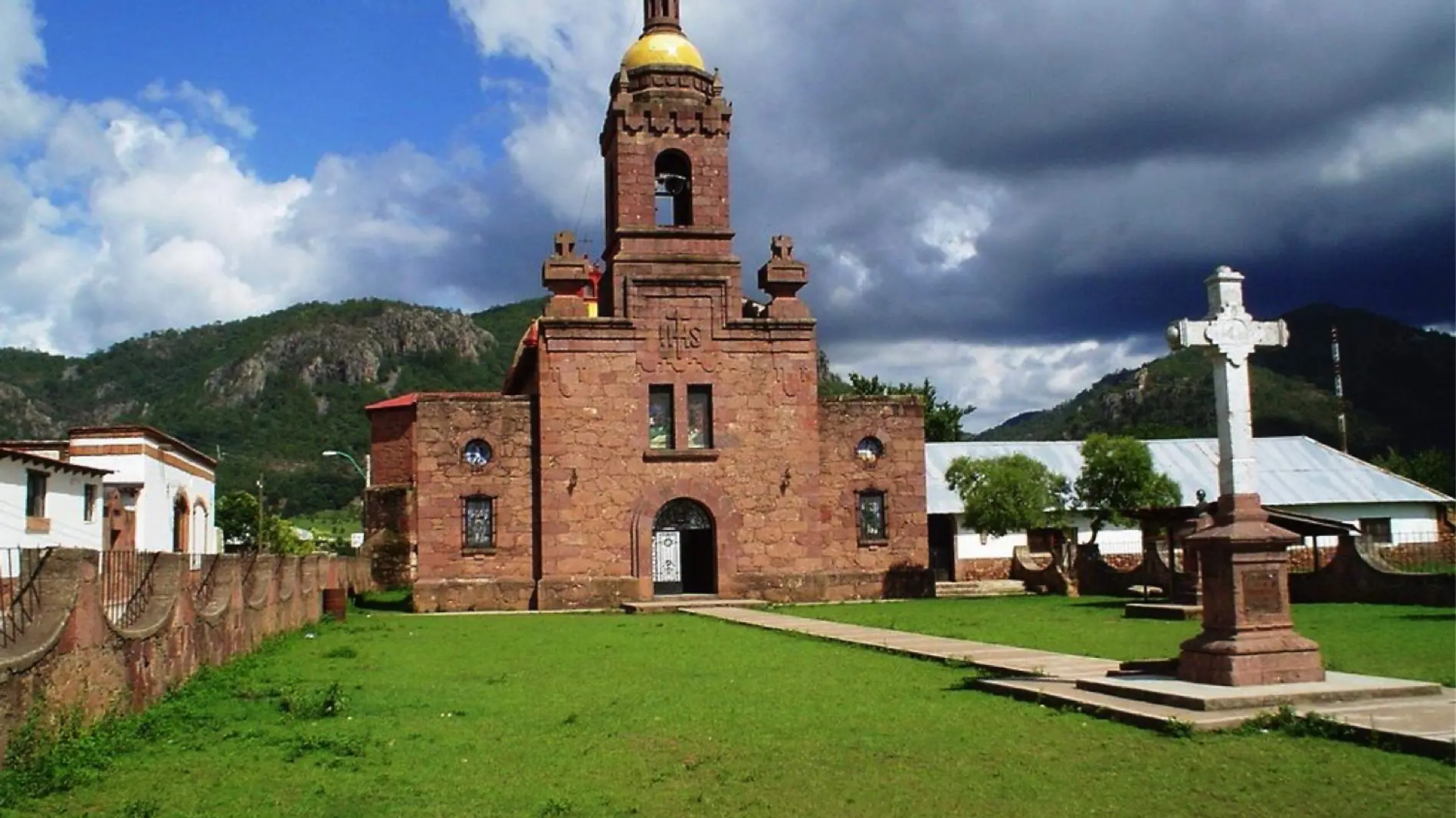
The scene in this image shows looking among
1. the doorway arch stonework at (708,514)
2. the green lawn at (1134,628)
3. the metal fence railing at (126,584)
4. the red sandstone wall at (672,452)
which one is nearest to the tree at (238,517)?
the red sandstone wall at (672,452)

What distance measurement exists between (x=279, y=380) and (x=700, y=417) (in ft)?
305

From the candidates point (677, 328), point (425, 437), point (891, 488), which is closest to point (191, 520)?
point (425, 437)

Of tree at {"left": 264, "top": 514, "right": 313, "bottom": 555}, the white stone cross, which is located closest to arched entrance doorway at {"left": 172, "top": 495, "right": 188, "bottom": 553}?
tree at {"left": 264, "top": 514, "right": 313, "bottom": 555}

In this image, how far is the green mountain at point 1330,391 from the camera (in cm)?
7538

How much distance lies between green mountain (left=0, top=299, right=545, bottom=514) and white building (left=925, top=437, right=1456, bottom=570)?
204ft

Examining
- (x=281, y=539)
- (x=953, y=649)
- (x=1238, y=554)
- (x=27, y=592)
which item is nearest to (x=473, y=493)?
(x=953, y=649)

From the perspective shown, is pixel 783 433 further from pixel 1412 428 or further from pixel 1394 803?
pixel 1412 428

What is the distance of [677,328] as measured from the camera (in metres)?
31.8

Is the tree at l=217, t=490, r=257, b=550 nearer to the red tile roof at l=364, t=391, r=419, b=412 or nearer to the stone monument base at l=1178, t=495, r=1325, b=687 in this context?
the red tile roof at l=364, t=391, r=419, b=412

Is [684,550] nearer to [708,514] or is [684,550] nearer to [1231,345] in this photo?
[708,514]

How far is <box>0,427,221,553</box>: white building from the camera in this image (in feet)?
120

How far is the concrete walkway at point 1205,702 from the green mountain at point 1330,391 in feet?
170

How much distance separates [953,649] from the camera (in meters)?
16.6

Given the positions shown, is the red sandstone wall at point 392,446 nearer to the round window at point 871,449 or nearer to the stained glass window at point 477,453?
the stained glass window at point 477,453
